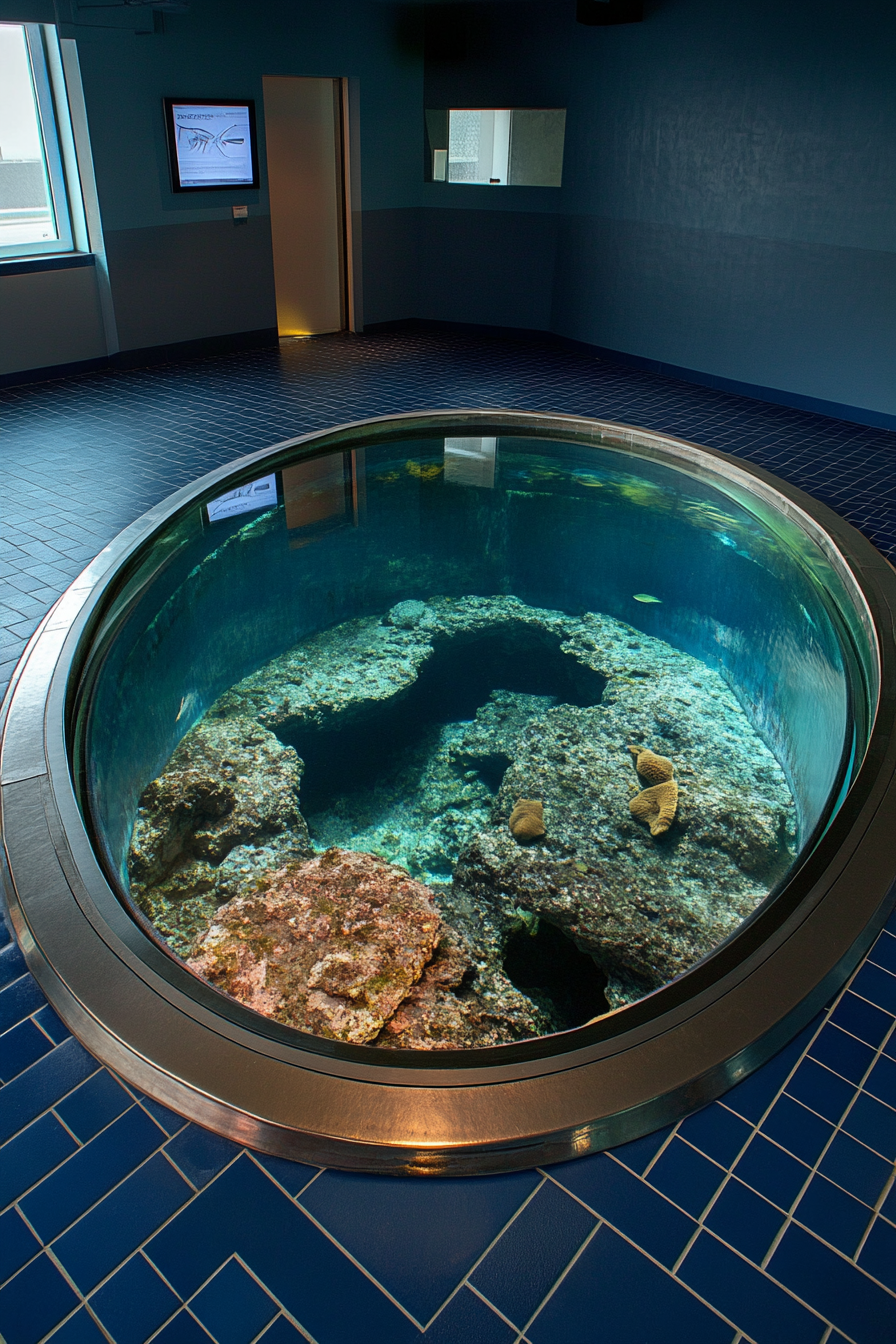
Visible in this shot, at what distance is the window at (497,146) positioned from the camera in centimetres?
841

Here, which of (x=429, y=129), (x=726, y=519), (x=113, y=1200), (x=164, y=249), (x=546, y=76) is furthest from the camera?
(x=429, y=129)

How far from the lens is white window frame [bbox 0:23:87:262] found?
6.51 m

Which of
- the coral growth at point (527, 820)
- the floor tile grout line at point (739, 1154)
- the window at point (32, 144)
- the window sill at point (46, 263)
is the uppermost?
the window at point (32, 144)

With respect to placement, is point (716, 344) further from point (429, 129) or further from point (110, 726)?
point (110, 726)

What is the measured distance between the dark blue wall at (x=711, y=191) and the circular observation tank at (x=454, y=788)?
70.8 inches

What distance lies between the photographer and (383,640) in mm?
4996

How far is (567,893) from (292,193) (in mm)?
7642

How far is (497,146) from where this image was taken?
8.62 meters

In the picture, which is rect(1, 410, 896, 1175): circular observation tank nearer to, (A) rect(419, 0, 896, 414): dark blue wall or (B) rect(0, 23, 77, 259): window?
(A) rect(419, 0, 896, 414): dark blue wall

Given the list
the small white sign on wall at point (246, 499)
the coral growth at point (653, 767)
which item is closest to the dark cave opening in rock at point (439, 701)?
the coral growth at point (653, 767)

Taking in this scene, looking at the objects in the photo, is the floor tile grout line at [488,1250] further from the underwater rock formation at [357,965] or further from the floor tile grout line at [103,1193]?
the underwater rock formation at [357,965]

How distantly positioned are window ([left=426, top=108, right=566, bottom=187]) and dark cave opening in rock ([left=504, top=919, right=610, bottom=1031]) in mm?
7712

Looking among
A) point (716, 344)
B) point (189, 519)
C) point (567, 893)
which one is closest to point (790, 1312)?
point (567, 893)

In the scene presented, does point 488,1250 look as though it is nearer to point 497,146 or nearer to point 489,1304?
point 489,1304
